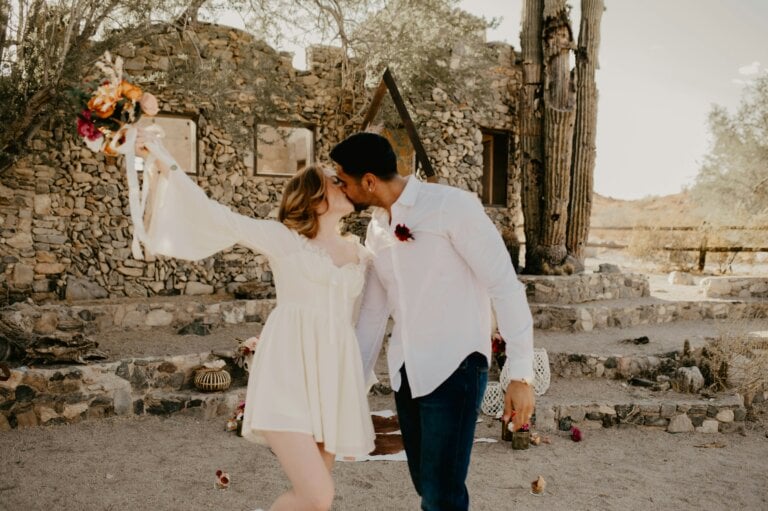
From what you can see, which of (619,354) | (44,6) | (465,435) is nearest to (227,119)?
(44,6)

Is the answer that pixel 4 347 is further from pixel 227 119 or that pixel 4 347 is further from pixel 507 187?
pixel 507 187

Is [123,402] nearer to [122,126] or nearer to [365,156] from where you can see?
[122,126]

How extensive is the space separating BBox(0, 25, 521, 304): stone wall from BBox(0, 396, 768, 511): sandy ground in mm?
4676

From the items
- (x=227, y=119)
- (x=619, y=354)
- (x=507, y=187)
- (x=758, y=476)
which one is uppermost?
(x=227, y=119)

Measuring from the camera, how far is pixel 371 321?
9.18ft

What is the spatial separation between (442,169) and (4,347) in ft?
25.6

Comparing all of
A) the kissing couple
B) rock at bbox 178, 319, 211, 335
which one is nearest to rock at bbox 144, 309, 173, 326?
rock at bbox 178, 319, 211, 335

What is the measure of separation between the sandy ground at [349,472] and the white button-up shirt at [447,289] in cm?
225

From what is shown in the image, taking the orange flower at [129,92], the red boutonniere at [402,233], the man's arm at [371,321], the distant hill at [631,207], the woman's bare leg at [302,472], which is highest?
the distant hill at [631,207]

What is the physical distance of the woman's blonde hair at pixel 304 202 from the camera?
8.94 feet

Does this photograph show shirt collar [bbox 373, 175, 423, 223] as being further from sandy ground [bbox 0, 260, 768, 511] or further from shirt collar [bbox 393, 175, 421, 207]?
sandy ground [bbox 0, 260, 768, 511]

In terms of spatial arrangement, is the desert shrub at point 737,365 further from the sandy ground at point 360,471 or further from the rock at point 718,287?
the rock at point 718,287

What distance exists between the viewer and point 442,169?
11.8 metres

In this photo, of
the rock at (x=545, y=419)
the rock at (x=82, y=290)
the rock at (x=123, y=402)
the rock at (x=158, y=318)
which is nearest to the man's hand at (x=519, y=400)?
the rock at (x=545, y=419)
